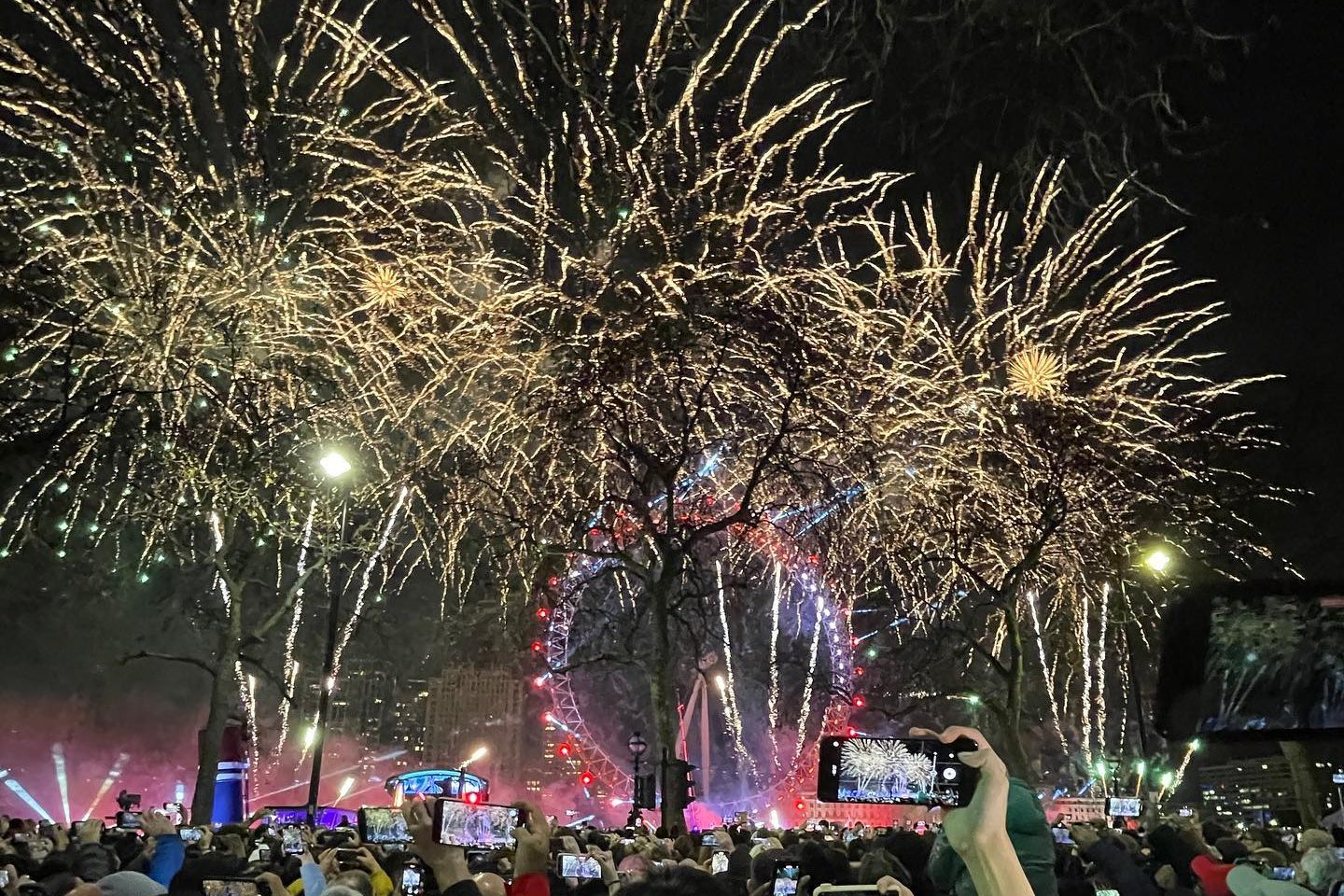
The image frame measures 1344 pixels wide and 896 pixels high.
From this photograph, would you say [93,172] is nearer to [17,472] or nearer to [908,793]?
[17,472]

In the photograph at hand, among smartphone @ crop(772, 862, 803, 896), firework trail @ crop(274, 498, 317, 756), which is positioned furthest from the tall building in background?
smartphone @ crop(772, 862, 803, 896)

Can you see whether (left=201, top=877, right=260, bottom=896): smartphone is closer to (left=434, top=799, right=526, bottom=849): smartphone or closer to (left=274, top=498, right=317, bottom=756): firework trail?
(left=434, top=799, right=526, bottom=849): smartphone

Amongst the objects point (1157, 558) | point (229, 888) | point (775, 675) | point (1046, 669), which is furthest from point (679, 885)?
point (1046, 669)

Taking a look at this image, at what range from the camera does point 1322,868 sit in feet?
25.1

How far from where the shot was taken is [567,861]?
8742 millimetres

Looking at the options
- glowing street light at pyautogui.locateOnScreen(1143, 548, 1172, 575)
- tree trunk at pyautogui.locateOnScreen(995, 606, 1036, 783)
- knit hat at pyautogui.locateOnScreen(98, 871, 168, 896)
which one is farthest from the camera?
glowing street light at pyautogui.locateOnScreen(1143, 548, 1172, 575)

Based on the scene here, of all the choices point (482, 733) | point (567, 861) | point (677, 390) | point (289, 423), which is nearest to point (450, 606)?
point (482, 733)

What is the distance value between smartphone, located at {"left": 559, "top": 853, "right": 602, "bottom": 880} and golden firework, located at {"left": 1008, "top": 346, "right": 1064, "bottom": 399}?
15019 mm

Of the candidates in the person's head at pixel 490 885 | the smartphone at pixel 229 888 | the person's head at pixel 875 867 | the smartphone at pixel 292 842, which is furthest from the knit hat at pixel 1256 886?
the smartphone at pixel 292 842

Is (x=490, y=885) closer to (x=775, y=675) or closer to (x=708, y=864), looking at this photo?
(x=708, y=864)

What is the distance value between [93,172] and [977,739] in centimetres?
1699

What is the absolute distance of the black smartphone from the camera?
5508 millimetres

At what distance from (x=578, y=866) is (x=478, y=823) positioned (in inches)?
66.8

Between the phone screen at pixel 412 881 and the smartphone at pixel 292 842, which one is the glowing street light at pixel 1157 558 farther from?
A: the phone screen at pixel 412 881
